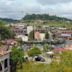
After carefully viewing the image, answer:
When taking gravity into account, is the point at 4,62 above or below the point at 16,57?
above

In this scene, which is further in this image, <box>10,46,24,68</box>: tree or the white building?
<box>10,46,24,68</box>: tree

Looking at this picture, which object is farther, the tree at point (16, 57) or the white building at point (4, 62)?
the tree at point (16, 57)

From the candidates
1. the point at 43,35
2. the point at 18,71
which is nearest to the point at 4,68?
the point at 18,71

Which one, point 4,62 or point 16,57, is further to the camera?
point 16,57

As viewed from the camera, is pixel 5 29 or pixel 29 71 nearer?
pixel 29 71

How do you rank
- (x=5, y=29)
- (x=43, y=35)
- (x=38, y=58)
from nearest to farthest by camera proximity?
(x=38, y=58) → (x=5, y=29) → (x=43, y=35)

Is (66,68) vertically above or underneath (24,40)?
above

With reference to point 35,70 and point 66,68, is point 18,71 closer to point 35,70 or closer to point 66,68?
point 35,70

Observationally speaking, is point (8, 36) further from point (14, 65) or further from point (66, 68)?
point (66, 68)

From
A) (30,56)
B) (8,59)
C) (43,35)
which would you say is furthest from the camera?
(43,35)

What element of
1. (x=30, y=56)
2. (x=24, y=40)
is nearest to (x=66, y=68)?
(x=30, y=56)
